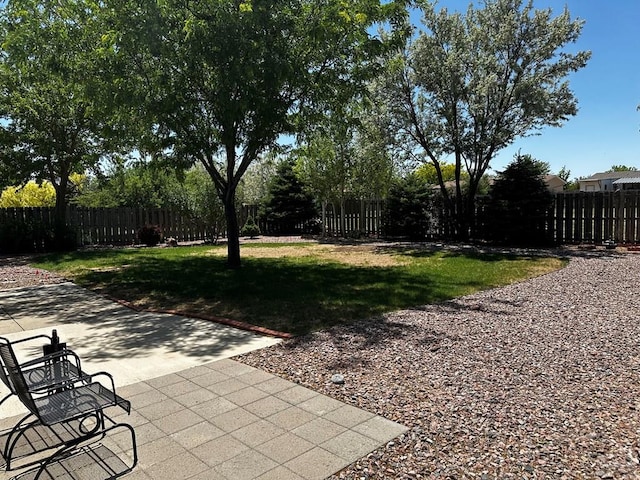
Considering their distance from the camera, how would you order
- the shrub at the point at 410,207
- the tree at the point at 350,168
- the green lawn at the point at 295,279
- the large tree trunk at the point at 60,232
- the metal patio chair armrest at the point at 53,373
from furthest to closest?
the shrub at the point at 410,207 < the tree at the point at 350,168 < the large tree trunk at the point at 60,232 < the green lawn at the point at 295,279 < the metal patio chair armrest at the point at 53,373

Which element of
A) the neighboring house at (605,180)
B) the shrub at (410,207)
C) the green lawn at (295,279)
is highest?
the neighboring house at (605,180)

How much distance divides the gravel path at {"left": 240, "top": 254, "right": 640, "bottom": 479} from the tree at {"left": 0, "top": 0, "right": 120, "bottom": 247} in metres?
7.73

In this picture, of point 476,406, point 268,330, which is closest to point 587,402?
point 476,406

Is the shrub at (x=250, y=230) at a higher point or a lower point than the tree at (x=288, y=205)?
lower

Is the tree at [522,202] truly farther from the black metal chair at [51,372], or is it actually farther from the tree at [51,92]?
the black metal chair at [51,372]

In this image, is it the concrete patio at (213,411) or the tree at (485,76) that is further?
the tree at (485,76)

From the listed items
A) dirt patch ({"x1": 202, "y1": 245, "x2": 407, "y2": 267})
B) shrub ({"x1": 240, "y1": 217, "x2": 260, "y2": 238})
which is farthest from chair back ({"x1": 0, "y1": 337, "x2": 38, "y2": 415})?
shrub ({"x1": 240, "y1": 217, "x2": 260, "y2": 238})

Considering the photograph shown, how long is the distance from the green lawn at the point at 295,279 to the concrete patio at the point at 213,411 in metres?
1.36

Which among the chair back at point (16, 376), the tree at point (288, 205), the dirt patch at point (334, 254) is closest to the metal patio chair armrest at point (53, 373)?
the chair back at point (16, 376)

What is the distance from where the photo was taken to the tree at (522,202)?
52.2 ft

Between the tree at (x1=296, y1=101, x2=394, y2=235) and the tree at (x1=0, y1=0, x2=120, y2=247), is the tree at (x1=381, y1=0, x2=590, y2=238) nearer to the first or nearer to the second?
→ the tree at (x1=296, y1=101, x2=394, y2=235)

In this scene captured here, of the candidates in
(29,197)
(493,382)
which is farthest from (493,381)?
(29,197)

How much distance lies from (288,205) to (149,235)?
8140 millimetres

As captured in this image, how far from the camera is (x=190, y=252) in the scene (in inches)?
645
